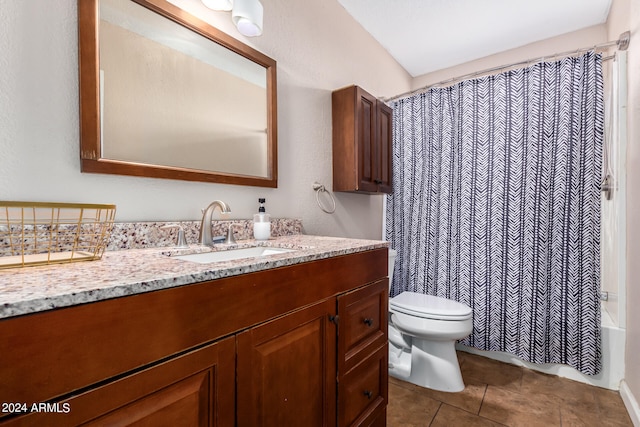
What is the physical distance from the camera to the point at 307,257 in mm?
895

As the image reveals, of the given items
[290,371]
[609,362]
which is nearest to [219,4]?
[290,371]

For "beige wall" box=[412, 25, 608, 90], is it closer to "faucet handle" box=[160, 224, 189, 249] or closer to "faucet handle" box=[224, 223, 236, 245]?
"faucet handle" box=[224, 223, 236, 245]

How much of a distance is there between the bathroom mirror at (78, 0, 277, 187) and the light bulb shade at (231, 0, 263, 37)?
8cm

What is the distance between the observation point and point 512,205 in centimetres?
192

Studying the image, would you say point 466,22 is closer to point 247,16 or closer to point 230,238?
point 247,16

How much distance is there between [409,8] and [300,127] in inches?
46.6

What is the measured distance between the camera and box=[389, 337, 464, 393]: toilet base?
1.73m

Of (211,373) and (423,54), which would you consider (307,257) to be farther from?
(423,54)

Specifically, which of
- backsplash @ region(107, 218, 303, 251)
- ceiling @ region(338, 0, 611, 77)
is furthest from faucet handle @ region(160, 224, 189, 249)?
ceiling @ region(338, 0, 611, 77)

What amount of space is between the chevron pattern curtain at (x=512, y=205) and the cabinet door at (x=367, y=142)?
0.47 m

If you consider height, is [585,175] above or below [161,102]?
below

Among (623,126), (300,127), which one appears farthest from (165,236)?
(623,126)

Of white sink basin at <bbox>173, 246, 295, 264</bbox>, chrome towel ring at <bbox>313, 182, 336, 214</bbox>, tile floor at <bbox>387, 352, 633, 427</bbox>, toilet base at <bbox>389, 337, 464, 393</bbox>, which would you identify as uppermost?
chrome towel ring at <bbox>313, 182, 336, 214</bbox>

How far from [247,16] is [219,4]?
117 mm
